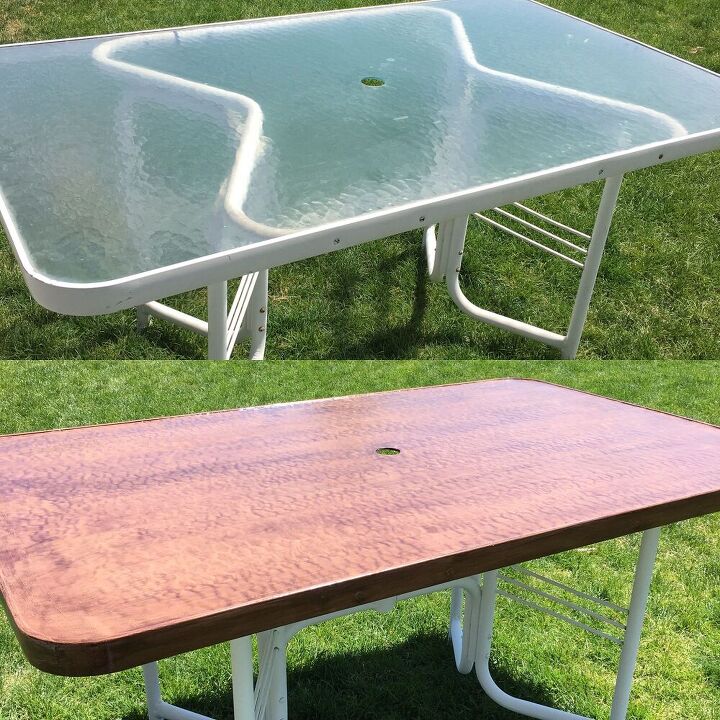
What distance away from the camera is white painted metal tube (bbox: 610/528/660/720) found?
1780 mm

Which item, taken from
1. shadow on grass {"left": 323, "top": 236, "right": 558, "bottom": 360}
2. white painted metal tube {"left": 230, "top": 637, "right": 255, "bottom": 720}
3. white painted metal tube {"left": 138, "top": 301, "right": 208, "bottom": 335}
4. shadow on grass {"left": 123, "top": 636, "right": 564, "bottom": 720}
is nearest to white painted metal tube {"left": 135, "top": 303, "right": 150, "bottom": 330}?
white painted metal tube {"left": 138, "top": 301, "right": 208, "bottom": 335}

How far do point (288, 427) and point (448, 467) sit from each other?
374 mm

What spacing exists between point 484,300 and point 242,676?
322 cm

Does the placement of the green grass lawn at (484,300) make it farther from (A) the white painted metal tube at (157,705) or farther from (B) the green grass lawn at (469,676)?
(A) the white painted metal tube at (157,705)

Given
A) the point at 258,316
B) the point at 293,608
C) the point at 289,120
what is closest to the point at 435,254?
the point at 258,316

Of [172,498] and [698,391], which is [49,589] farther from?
[698,391]

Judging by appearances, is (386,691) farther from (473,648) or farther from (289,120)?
(289,120)

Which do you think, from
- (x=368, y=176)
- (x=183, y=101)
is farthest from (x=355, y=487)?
(x=183, y=101)

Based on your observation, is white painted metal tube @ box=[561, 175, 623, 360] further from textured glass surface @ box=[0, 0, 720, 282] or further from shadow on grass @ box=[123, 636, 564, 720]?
shadow on grass @ box=[123, 636, 564, 720]

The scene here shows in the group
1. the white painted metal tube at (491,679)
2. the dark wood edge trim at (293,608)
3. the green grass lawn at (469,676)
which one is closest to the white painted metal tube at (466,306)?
the green grass lawn at (469,676)

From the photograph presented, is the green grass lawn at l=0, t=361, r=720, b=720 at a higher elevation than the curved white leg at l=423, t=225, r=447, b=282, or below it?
below

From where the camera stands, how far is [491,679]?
2234mm

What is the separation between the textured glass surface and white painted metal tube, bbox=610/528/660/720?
100cm

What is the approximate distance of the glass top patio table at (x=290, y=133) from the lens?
6.40 feet
